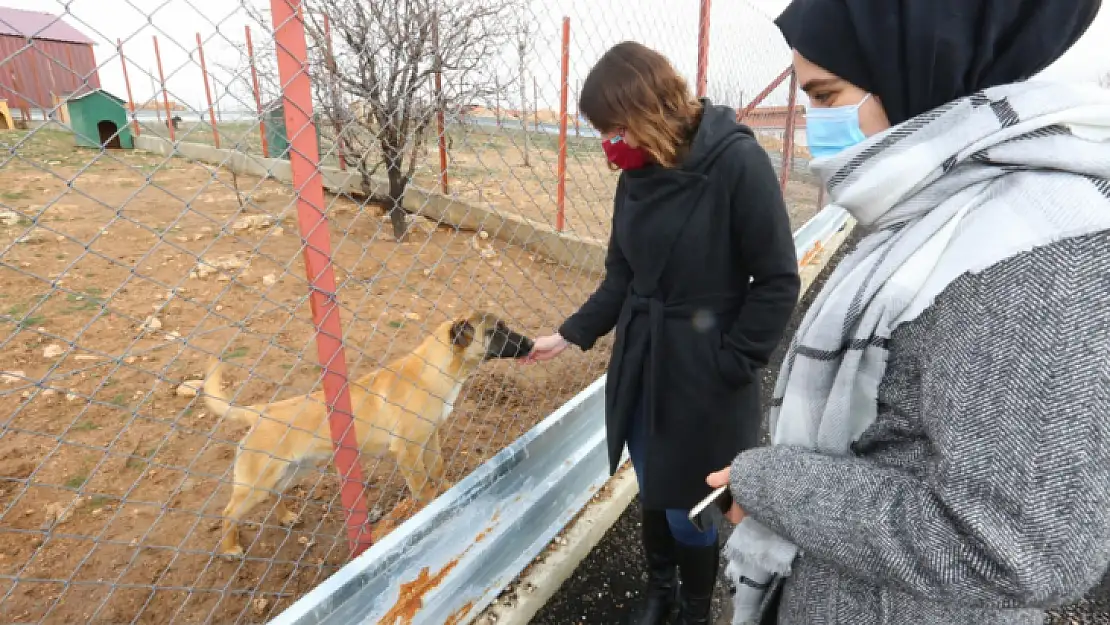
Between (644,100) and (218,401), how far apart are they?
202 cm

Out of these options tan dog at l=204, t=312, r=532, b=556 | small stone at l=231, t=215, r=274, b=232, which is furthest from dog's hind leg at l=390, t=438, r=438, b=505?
small stone at l=231, t=215, r=274, b=232

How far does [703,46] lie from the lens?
3844 millimetres

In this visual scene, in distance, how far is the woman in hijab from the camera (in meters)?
0.63

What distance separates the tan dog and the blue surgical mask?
1.86 m

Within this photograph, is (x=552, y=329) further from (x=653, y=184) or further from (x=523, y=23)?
(x=653, y=184)

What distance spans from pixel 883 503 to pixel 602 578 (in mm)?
1850

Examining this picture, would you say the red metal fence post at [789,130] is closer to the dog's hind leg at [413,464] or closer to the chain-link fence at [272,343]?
the chain-link fence at [272,343]

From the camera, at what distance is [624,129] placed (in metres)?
1.58

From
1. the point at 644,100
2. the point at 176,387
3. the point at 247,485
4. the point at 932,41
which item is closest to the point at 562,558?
the point at 247,485

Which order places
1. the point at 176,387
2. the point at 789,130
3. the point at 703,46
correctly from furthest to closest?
the point at 789,130 < the point at 703,46 < the point at 176,387

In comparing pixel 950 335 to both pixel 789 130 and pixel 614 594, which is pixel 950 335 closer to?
pixel 614 594

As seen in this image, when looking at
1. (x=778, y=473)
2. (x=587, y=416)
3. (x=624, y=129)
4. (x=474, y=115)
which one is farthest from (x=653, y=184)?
(x=474, y=115)

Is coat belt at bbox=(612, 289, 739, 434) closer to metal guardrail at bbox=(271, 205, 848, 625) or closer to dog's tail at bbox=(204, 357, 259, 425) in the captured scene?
metal guardrail at bbox=(271, 205, 848, 625)

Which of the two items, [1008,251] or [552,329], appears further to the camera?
[552,329]
